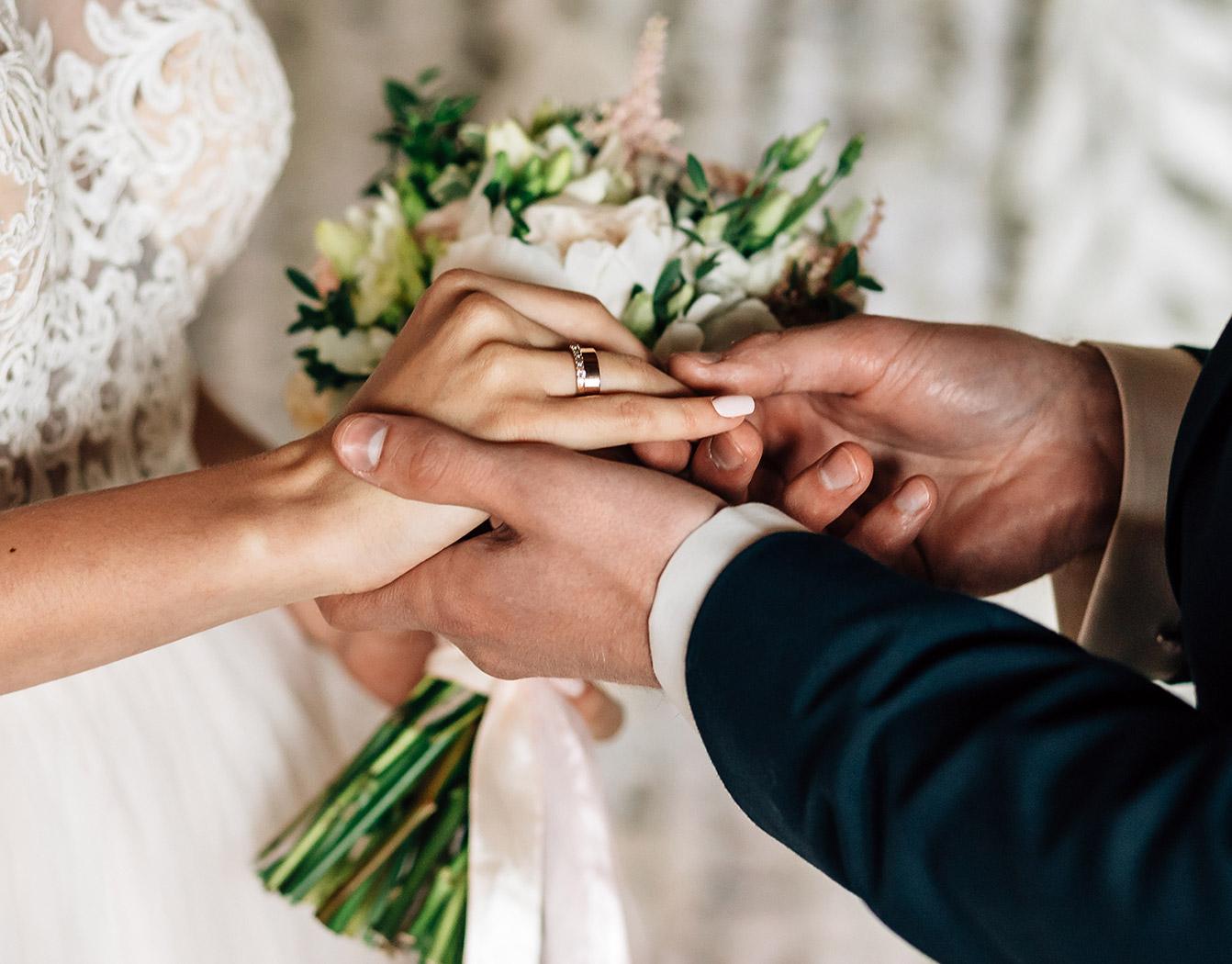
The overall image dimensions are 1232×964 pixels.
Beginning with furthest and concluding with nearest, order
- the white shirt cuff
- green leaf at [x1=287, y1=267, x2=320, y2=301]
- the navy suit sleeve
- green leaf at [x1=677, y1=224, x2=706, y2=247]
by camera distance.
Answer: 1. green leaf at [x1=287, y1=267, x2=320, y2=301]
2. green leaf at [x1=677, y1=224, x2=706, y2=247]
3. the white shirt cuff
4. the navy suit sleeve

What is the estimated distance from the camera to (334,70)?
1699 millimetres

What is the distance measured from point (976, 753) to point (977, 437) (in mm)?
562

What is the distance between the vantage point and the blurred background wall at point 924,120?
149cm

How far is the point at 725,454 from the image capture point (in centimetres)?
86

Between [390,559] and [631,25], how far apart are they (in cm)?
109

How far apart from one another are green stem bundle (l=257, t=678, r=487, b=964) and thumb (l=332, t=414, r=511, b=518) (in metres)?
0.41

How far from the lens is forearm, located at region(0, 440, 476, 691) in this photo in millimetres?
739

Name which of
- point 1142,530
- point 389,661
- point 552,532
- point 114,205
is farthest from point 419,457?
point 1142,530

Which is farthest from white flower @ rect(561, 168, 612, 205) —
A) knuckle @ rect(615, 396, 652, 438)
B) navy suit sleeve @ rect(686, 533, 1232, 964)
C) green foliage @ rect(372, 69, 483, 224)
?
navy suit sleeve @ rect(686, 533, 1232, 964)

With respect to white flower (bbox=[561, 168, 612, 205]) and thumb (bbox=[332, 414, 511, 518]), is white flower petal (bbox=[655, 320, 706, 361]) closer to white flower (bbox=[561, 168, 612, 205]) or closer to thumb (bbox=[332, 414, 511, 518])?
white flower (bbox=[561, 168, 612, 205])

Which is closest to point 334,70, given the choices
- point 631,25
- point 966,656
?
point 631,25

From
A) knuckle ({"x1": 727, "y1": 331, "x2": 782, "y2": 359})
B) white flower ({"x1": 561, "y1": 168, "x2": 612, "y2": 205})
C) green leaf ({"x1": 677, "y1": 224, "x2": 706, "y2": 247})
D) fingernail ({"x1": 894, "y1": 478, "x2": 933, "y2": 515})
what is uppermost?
white flower ({"x1": 561, "y1": 168, "x2": 612, "y2": 205})

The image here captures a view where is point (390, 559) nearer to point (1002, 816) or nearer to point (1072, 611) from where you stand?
point (1002, 816)

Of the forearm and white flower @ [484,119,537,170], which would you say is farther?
white flower @ [484,119,537,170]
